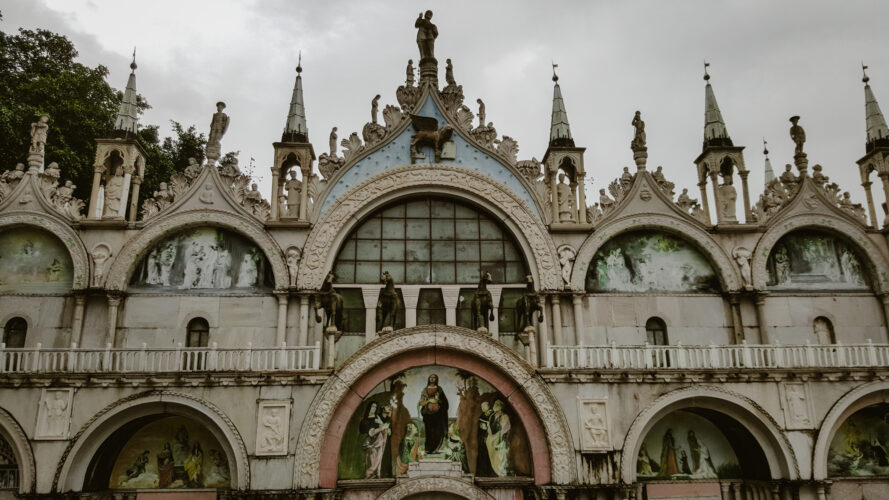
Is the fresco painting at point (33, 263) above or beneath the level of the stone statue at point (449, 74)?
beneath

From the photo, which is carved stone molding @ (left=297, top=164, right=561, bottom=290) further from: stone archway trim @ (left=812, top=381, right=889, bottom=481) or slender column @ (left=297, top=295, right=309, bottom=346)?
stone archway trim @ (left=812, top=381, right=889, bottom=481)

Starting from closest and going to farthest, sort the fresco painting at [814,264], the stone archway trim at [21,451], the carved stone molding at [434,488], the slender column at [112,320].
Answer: the stone archway trim at [21,451]
the carved stone molding at [434,488]
the slender column at [112,320]
the fresco painting at [814,264]

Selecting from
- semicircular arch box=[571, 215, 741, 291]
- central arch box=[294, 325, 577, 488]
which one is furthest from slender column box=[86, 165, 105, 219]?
semicircular arch box=[571, 215, 741, 291]

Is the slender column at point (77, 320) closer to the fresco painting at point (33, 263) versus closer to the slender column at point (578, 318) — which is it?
the fresco painting at point (33, 263)

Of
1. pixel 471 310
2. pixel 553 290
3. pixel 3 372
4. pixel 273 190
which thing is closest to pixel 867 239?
pixel 553 290

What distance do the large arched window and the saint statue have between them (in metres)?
4.09

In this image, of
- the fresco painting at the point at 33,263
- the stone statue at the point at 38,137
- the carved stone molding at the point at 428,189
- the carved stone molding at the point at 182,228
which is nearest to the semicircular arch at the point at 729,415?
the carved stone molding at the point at 428,189

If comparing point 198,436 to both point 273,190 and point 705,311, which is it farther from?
point 705,311

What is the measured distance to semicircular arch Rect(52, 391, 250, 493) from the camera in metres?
16.1

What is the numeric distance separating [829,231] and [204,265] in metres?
19.7

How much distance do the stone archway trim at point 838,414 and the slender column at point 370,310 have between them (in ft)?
40.1

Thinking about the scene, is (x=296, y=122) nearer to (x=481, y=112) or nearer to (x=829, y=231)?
(x=481, y=112)

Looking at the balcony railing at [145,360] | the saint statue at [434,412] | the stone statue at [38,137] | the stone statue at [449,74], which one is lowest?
the saint statue at [434,412]

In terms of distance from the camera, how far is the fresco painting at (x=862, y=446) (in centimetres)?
1838
